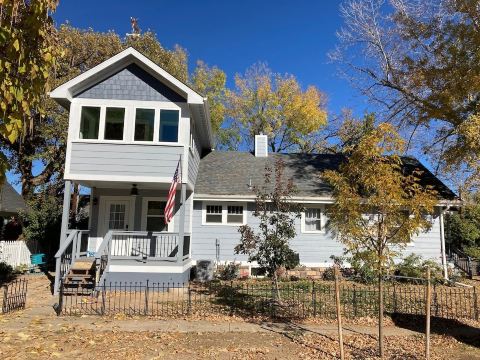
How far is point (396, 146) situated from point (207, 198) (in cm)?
1050

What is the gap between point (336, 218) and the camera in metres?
7.81

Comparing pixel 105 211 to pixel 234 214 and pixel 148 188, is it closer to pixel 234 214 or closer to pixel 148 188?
pixel 148 188

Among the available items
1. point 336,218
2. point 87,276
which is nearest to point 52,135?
point 87,276

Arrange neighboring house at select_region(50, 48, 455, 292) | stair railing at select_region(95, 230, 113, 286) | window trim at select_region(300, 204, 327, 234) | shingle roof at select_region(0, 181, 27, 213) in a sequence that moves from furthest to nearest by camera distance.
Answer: window trim at select_region(300, 204, 327, 234) → shingle roof at select_region(0, 181, 27, 213) → neighboring house at select_region(50, 48, 455, 292) → stair railing at select_region(95, 230, 113, 286)

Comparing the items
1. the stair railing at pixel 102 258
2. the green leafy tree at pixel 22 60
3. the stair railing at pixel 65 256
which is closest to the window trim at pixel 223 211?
the stair railing at pixel 102 258

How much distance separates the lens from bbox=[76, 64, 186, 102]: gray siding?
49.4 ft

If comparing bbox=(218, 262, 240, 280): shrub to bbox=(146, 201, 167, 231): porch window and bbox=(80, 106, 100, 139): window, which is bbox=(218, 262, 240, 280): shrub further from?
bbox=(80, 106, 100, 139): window

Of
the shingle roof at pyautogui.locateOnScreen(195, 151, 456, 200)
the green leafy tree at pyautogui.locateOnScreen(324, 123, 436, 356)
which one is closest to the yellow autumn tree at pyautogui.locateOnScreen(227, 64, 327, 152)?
the shingle roof at pyautogui.locateOnScreen(195, 151, 456, 200)

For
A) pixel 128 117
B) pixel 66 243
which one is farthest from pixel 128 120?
pixel 66 243

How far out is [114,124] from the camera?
1498 cm

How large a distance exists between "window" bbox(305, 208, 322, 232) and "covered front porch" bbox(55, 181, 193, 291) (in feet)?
16.6

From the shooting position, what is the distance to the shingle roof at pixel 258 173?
17.5 metres

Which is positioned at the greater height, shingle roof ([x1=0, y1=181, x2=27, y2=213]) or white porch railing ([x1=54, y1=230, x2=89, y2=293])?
shingle roof ([x1=0, y1=181, x2=27, y2=213])

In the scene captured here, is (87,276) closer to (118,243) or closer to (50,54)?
(118,243)
